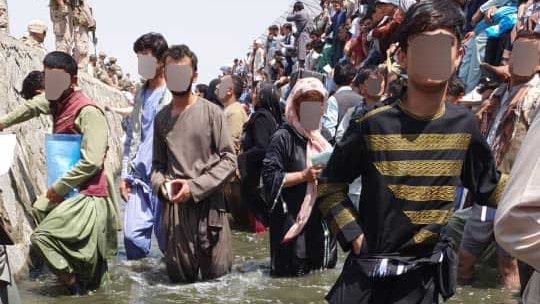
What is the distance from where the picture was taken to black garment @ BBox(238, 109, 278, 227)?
732 centimetres

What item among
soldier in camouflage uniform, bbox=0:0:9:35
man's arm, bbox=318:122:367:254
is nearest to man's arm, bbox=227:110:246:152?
soldier in camouflage uniform, bbox=0:0:9:35

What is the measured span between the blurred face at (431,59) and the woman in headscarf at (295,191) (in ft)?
9.94

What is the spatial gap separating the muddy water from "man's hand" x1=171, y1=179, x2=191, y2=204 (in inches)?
26.7

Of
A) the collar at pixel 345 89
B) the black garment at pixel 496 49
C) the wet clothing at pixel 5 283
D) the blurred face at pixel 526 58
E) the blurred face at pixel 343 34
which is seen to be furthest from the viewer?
the blurred face at pixel 343 34

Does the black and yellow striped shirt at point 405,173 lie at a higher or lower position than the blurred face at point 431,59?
lower

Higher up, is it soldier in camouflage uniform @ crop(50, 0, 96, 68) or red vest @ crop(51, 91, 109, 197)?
soldier in camouflage uniform @ crop(50, 0, 96, 68)

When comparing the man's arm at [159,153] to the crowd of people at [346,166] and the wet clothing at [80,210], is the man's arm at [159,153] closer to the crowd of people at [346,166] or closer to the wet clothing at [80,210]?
the crowd of people at [346,166]

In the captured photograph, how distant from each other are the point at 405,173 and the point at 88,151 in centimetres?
313

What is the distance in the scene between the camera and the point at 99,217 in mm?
5676

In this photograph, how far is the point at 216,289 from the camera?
5.83 metres

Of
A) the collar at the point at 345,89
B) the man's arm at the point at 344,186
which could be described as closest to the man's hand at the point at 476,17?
the collar at the point at 345,89

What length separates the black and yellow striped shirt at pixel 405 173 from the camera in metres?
2.89

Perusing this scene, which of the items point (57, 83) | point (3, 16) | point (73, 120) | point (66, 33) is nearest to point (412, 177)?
point (73, 120)

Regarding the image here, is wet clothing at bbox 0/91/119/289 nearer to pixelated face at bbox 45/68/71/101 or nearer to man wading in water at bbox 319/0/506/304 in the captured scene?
pixelated face at bbox 45/68/71/101
